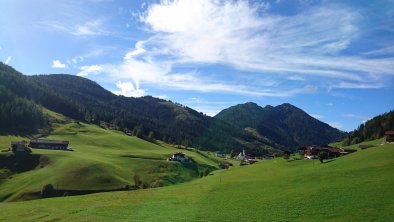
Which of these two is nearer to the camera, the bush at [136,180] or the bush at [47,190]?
the bush at [47,190]

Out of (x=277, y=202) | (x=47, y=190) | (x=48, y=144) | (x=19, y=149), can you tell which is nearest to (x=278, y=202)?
(x=277, y=202)

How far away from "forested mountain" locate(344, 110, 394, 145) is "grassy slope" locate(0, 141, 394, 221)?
10308 cm

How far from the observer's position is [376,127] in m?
169

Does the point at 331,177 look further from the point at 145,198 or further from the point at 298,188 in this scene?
the point at 145,198

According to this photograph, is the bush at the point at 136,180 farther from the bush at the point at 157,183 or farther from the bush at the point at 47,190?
the bush at the point at 47,190

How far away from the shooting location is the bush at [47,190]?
9462 centimetres

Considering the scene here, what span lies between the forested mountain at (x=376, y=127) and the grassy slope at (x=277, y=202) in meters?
103

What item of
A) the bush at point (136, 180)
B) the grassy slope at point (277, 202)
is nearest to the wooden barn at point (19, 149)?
the bush at point (136, 180)

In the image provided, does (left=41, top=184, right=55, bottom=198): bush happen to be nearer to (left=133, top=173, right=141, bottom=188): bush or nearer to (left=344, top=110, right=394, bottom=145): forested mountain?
(left=133, top=173, right=141, bottom=188): bush

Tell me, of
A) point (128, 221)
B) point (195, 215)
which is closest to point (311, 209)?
point (195, 215)

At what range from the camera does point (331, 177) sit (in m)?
57.7

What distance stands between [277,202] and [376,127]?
5400 inches

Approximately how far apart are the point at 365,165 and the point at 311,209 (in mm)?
26541

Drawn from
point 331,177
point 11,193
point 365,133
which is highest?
point 365,133
